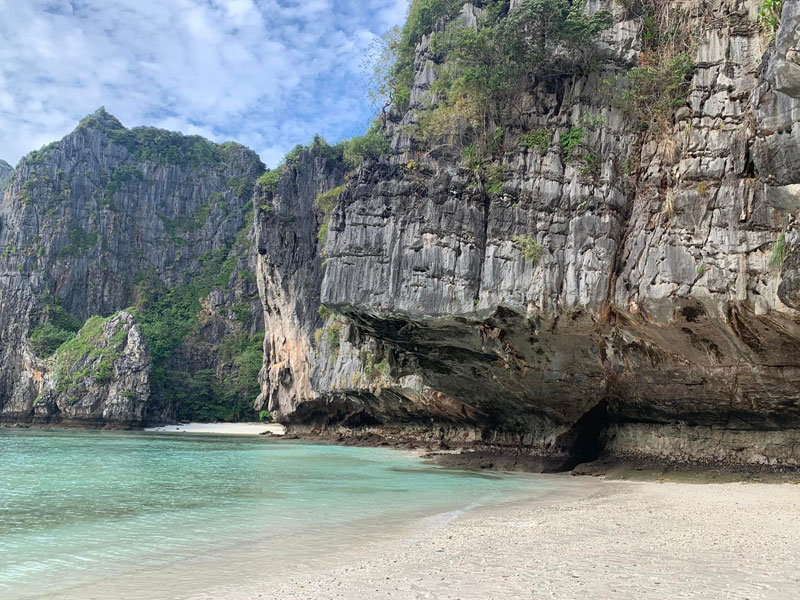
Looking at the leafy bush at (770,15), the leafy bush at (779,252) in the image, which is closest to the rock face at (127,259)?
the leafy bush at (779,252)

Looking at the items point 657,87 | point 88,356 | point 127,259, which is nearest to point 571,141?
point 657,87

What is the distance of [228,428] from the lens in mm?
44125

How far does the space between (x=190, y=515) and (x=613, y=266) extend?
10153mm

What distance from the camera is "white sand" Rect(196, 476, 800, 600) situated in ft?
14.3

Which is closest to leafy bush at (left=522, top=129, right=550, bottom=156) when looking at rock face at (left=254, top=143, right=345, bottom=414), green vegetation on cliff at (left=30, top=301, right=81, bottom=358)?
rock face at (left=254, top=143, right=345, bottom=414)

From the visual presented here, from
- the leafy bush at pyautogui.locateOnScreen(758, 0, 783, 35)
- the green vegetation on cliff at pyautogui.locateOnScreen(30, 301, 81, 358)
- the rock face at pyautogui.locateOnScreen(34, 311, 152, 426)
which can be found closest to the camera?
the leafy bush at pyautogui.locateOnScreen(758, 0, 783, 35)

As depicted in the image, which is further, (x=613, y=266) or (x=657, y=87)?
(x=657, y=87)

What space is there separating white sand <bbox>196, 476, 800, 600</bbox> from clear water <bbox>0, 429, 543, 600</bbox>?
61cm

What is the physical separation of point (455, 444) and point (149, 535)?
16382 millimetres

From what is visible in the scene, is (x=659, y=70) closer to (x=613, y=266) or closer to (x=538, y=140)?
(x=538, y=140)

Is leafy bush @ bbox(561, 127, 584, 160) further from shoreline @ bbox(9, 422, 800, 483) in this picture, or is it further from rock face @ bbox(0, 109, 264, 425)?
rock face @ bbox(0, 109, 264, 425)

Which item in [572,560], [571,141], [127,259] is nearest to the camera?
[572,560]

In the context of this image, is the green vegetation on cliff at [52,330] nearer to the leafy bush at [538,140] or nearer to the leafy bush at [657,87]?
the leafy bush at [538,140]

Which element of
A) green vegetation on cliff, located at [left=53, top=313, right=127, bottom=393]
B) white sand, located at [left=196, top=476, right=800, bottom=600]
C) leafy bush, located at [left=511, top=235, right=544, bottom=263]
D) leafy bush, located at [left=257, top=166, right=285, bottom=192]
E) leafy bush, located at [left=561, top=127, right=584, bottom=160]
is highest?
leafy bush, located at [left=257, top=166, right=285, bottom=192]
